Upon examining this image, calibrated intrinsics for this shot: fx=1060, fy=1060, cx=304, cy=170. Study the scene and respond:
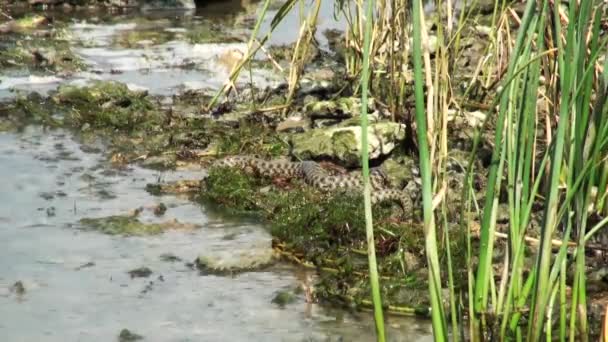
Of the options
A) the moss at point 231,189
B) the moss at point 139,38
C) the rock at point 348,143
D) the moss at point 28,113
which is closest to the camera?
the moss at point 231,189

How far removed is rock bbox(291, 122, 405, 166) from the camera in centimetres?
857

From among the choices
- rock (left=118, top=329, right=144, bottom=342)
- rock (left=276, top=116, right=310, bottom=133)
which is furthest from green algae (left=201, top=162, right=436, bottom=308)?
rock (left=276, top=116, right=310, bottom=133)

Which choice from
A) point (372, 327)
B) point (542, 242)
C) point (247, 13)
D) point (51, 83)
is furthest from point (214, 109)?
point (247, 13)

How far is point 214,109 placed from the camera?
10805 millimetres

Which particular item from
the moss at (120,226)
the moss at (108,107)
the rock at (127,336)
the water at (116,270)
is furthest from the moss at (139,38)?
the rock at (127,336)

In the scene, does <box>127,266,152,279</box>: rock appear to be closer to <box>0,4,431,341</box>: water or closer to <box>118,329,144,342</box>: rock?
<box>0,4,431,341</box>: water

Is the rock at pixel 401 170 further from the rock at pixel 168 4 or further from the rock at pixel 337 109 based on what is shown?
the rock at pixel 168 4

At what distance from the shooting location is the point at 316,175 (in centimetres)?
817

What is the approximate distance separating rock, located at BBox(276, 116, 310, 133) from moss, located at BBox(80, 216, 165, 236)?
2.70 m

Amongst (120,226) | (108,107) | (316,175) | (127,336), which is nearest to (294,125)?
(316,175)

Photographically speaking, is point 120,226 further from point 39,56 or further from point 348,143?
point 39,56

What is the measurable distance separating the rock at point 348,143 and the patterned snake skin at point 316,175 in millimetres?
248

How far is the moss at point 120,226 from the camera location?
7250mm

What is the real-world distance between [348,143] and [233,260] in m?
2.38
